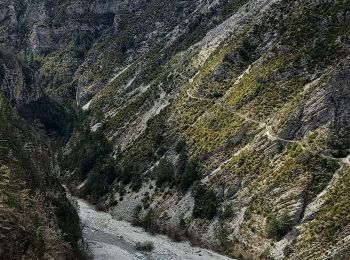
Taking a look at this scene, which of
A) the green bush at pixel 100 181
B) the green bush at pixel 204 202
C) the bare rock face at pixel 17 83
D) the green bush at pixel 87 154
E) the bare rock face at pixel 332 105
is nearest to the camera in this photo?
the bare rock face at pixel 332 105

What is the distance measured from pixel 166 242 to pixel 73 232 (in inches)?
837

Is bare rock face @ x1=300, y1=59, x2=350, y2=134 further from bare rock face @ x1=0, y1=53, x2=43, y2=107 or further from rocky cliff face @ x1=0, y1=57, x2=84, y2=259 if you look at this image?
bare rock face @ x1=0, y1=53, x2=43, y2=107

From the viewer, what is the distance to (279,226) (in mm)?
77500

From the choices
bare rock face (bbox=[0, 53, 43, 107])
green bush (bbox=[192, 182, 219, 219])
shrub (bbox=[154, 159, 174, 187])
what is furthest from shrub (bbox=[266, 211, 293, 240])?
bare rock face (bbox=[0, 53, 43, 107])

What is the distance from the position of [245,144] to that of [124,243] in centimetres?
2677

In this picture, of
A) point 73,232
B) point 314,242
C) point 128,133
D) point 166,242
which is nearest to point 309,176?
point 314,242

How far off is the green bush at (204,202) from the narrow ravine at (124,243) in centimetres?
601

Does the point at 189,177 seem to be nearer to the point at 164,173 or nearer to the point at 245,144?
the point at 164,173

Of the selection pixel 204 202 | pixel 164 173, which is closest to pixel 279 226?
pixel 204 202

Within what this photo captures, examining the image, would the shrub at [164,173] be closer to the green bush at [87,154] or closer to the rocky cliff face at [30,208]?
the rocky cliff face at [30,208]

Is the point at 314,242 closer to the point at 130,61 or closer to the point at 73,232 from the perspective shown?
the point at 73,232

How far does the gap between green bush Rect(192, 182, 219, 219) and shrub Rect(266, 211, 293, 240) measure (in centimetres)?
1315

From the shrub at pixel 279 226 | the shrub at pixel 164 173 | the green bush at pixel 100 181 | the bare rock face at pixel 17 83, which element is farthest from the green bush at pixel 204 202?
the bare rock face at pixel 17 83

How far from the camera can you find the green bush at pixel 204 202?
3550 inches
